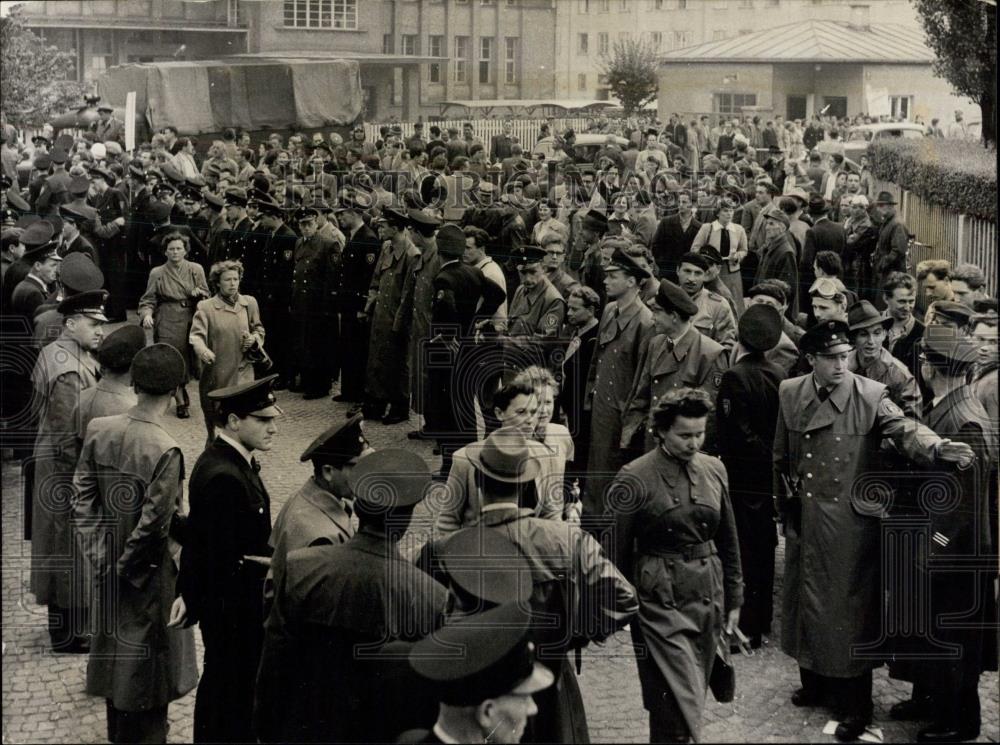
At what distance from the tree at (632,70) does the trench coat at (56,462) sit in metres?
8.69

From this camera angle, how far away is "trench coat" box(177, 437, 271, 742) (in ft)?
17.8

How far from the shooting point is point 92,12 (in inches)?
650

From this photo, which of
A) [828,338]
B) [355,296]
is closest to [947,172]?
[355,296]

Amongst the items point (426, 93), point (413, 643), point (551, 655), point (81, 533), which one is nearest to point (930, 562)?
point (551, 655)

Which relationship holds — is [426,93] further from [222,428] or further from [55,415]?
[222,428]

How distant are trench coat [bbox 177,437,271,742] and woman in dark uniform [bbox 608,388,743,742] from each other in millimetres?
1584

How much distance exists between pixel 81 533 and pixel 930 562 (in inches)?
158

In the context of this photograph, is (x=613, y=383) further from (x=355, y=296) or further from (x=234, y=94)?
(x=234, y=94)

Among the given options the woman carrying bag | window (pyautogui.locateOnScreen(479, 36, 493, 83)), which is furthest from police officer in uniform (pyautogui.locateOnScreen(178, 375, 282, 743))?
window (pyautogui.locateOnScreen(479, 36, 493, 83))

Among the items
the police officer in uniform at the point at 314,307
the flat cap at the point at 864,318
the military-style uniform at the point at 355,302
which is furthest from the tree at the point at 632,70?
the flat cap at the point at 864,318

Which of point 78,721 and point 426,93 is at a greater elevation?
point 426,93

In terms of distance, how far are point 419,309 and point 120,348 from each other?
5.28 meters

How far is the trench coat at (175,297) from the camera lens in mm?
10852

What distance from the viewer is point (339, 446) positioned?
5.27 metres
